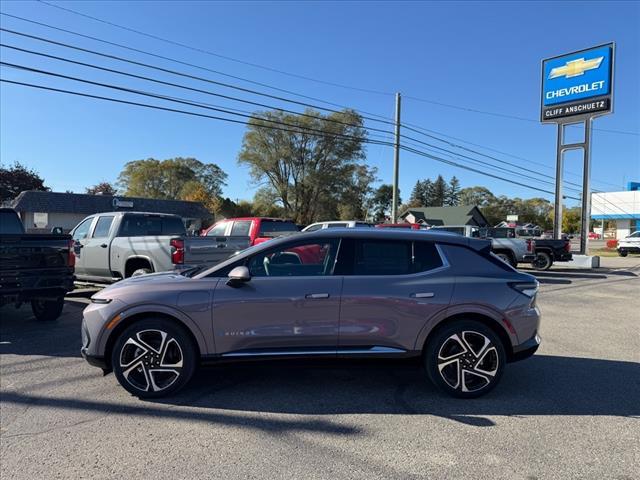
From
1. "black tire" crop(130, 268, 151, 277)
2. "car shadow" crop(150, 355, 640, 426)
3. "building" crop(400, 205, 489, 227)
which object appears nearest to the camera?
"car shadow" crop(150, 355, 640, 426)

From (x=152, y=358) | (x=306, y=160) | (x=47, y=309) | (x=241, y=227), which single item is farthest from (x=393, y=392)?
(x=306, y=160)

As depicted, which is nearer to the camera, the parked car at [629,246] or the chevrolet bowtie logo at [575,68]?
the chevrolet bowtie logo at [575,68]

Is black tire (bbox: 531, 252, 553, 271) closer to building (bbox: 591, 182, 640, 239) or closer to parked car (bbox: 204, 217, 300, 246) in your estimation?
parked car (bbox: 204, 217, 300, 246)

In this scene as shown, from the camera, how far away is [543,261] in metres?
20.5

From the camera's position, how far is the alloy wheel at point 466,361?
4.47 meters

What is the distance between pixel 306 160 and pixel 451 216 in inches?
1166

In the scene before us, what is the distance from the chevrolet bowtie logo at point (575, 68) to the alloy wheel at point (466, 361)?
2663 centimetres

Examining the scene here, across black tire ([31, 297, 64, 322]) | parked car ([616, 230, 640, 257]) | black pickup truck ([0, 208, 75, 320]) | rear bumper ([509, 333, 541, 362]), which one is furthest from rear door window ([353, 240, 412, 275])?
parked car ([616, 230, 640, 257])

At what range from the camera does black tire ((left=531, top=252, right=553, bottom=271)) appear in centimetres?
2039

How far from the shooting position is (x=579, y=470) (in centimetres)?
323

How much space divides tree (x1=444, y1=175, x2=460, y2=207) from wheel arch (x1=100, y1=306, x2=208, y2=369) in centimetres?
13631

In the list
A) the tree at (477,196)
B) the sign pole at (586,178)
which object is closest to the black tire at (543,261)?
the sign pole at (586,178)

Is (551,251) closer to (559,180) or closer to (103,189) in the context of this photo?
(559,180)

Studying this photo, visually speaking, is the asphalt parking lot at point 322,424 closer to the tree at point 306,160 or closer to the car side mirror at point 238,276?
the car side mirror at point 238,276
